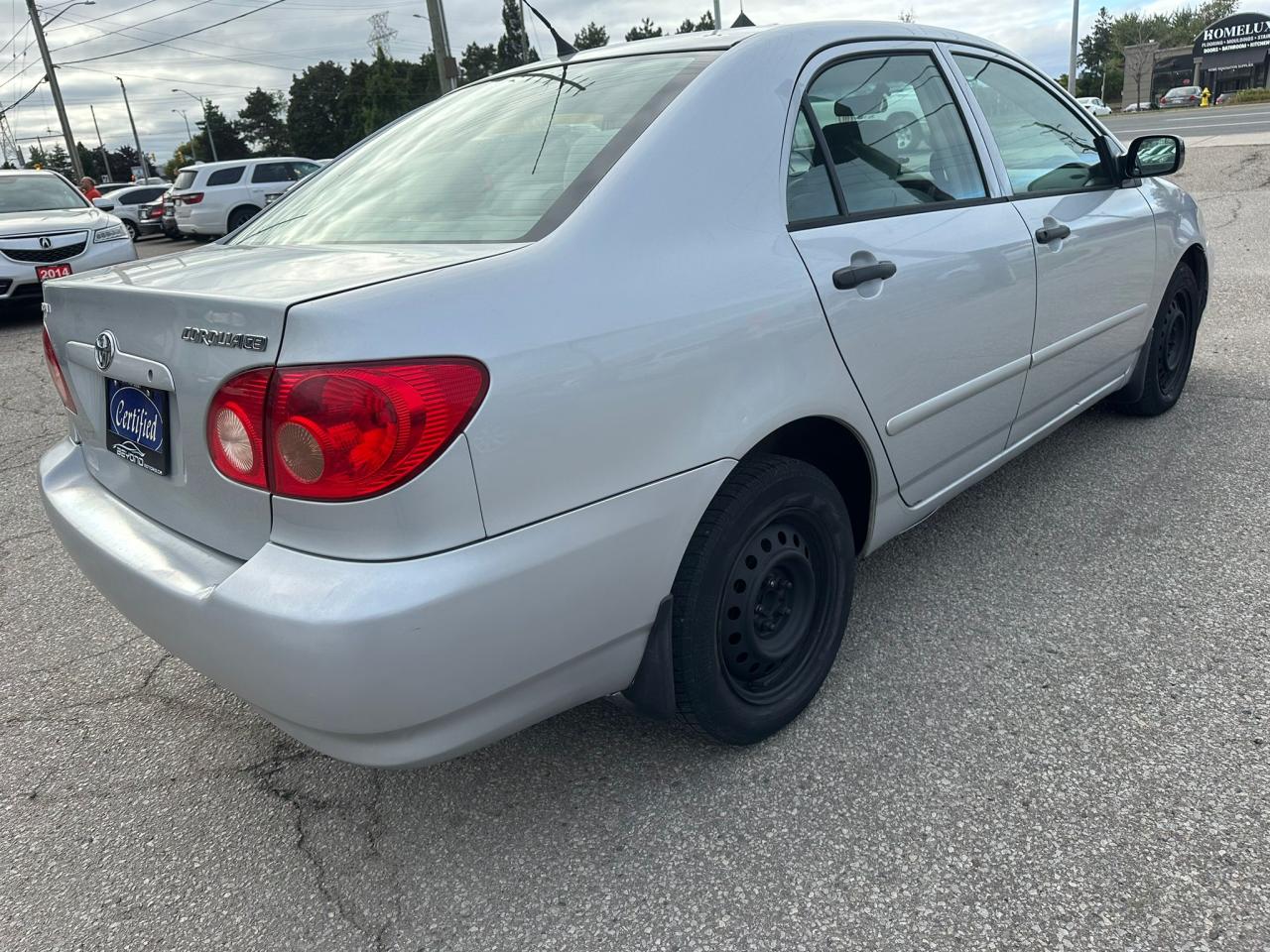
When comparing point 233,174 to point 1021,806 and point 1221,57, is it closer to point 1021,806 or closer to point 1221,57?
point 1021,806

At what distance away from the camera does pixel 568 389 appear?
→ 162cm

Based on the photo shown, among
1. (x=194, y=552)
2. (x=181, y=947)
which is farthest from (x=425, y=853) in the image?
(x=194, y=552)

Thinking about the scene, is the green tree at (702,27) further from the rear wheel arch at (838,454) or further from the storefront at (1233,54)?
the storefront at (1233,54)

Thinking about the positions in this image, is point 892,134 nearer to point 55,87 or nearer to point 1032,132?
point 1032,132

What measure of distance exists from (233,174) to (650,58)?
60.5 feet

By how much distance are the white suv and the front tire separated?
1795 centimetres

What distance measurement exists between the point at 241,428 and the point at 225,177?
19.0 meters

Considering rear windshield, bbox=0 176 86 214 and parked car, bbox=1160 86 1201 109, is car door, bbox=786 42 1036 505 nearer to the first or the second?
rear windshield, bbox=0 176 86 214

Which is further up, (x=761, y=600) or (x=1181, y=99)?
(x=761, y=600)

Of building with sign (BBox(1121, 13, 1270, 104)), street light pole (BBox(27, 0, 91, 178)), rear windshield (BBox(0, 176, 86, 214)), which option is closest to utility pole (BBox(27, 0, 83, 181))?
street light pole (BBox(27, 0, 91, 178))

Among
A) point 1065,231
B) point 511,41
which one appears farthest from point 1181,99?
point 1065,231

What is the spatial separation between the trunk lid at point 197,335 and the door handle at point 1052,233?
6.10 ft

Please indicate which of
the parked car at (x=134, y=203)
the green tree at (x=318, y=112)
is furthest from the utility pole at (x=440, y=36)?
the green tree at (x=318, y=112)

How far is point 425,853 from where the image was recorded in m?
2.01
